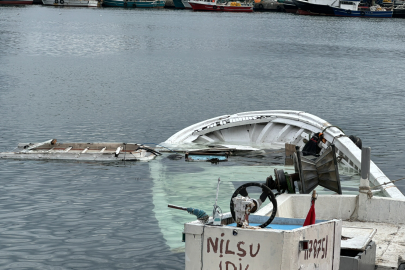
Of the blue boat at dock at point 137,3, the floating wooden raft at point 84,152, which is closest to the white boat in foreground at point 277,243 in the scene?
the floating wooden raft at point 84,152

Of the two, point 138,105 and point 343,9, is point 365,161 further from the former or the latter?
point 343,9

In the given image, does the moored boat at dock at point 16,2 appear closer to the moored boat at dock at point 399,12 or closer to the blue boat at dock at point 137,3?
the blue boat at dock at point 137,3

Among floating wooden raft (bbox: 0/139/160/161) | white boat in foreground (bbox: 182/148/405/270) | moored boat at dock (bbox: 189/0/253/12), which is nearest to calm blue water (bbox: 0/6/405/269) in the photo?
floating wooden raft (bbox: 0/139/160/161)

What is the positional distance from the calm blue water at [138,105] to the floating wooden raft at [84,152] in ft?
1.62

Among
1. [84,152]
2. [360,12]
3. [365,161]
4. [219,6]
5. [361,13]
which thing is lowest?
[84,152]

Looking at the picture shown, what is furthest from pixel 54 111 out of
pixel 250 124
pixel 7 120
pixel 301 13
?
pixel 301 13

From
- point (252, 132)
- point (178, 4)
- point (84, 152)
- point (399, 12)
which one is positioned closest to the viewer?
point (84, 152)

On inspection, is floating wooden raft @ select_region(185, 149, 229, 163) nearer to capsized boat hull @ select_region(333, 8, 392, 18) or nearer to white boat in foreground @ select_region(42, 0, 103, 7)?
capsized boat hull @ select_region(333, 8, 392, 18)

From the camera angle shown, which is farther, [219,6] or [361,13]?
[219,6]

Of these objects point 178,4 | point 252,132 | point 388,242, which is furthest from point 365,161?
point 178,4

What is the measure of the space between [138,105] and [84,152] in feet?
51.2

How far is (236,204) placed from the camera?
1009cm

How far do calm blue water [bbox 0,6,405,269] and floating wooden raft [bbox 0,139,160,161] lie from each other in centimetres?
50

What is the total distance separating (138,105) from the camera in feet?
136
